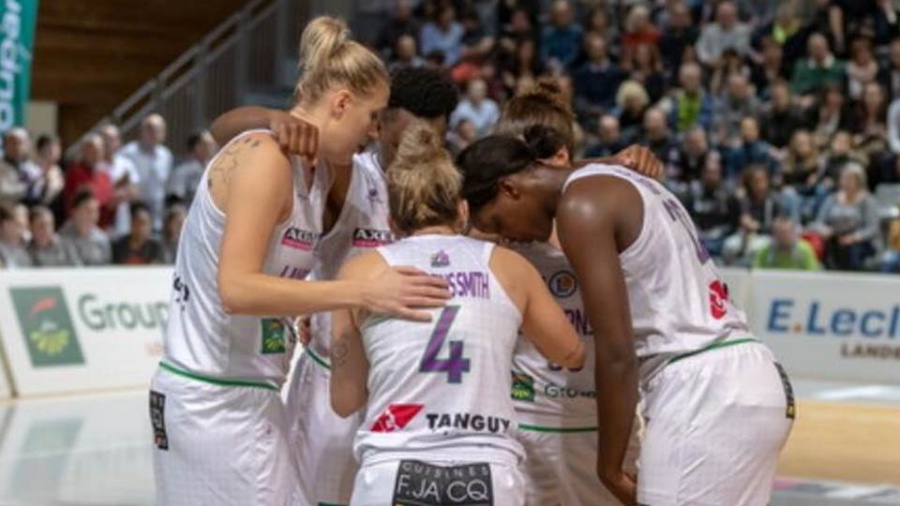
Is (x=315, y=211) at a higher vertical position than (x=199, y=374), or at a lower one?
higher

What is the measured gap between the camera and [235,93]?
2578 centimetres

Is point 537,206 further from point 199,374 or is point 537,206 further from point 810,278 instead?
point 810,278

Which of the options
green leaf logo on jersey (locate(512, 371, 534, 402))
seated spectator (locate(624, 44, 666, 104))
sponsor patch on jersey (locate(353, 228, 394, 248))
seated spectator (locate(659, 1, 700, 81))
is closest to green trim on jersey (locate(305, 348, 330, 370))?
sponsor patch on jersey (locate(353, 228, 394, 248))

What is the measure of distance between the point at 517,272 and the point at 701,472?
0.77 m

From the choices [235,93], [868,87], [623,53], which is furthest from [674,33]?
[235,93]

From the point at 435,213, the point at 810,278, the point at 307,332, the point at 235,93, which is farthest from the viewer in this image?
the point at 235,93

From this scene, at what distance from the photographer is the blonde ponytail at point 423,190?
16.4 feet

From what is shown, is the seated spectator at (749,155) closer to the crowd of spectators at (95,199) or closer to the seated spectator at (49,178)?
the crowd of spectators at (95,199)

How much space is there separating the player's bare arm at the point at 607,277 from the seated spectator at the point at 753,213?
46.1 feet

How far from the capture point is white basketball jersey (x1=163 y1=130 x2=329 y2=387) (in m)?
5.37

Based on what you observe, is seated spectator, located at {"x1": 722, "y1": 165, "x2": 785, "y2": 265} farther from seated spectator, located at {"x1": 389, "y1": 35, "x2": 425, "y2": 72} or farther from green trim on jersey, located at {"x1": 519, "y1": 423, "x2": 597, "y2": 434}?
green trim on jersey, located at {"x1": 519, "y1": 423, "x2": 597, "y2": 434}

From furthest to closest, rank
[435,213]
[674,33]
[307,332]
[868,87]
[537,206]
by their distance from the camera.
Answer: [674,33], [868,87], [307,332], [537,206], [435,213]

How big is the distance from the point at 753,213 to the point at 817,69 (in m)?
2.91

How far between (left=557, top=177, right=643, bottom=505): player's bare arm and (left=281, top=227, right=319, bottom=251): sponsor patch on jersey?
0.78 m
